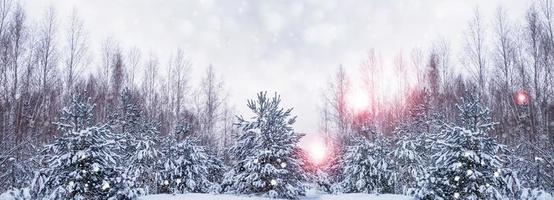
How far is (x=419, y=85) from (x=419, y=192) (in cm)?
2323

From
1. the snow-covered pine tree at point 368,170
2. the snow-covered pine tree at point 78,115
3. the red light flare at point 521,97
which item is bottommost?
the snow-covered pine tree at point 368,170

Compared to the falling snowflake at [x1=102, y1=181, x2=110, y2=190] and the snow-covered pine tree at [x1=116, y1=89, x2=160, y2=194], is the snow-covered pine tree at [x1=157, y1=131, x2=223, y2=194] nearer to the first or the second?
the snow-covered pine tree at [x1=116, y1=89, x2=160, y2=194]

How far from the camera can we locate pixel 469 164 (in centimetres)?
1338

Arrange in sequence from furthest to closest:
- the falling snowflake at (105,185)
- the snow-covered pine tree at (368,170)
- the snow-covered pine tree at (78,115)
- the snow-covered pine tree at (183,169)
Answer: the snow-covered pine tree at (368,170)
the snow-covered pine tree at (183,169)
the snow-covered pine tree at (78,115)
the falling snowflake at (105,185)

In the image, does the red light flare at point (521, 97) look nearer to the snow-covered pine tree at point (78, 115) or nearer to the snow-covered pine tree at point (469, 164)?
the snow-covered pine tree at point (469, 164)

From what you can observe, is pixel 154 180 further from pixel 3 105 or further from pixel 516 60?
pixel 516 60

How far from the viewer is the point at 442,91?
36000mm

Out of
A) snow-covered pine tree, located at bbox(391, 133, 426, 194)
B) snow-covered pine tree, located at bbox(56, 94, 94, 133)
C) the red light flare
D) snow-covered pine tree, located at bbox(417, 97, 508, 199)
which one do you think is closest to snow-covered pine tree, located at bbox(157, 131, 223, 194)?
snow-covered pine tree, located at bbox(56, 94, 94, 133)

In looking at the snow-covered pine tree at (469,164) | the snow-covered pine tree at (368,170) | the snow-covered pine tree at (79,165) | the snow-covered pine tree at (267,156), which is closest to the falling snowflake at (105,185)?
the snow-covered pine tree at (79,165)

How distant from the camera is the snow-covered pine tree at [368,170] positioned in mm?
22031

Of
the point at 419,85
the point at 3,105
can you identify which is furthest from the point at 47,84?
the point at 419,85

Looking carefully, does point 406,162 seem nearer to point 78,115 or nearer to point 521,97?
point 521,97

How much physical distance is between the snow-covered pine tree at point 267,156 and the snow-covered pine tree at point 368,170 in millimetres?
4443

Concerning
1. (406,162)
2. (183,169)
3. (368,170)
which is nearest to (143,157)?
(183,169)
